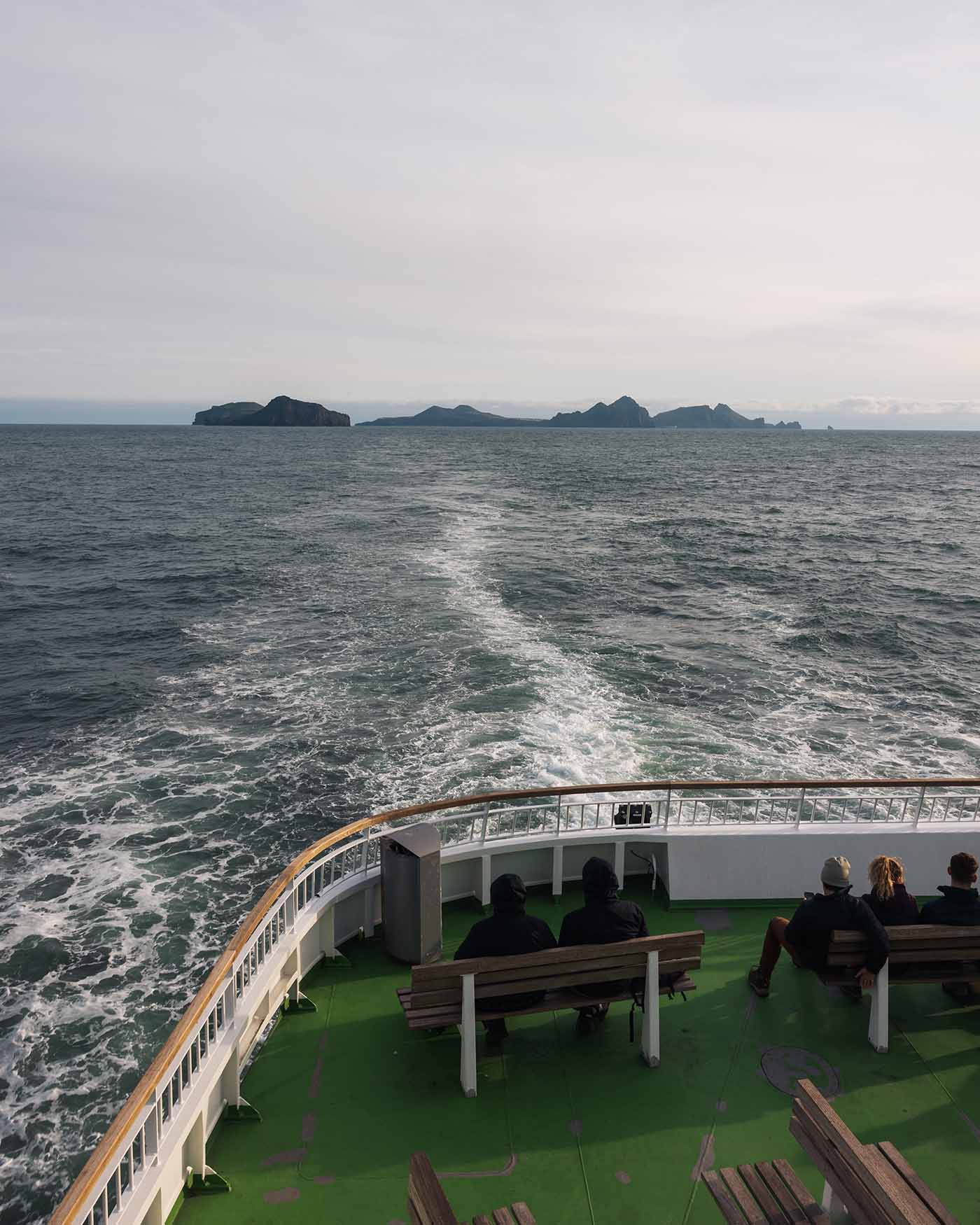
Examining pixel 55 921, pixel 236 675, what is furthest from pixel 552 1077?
pixel 236 675

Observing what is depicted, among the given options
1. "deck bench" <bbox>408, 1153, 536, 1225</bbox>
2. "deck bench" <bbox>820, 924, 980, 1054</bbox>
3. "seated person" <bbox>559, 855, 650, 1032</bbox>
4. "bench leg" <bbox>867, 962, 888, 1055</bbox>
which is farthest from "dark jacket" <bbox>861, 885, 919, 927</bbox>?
"deck bench" <bbox>408, 1153, 536, 1225</bbox>

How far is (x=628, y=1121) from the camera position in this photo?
5.74 m

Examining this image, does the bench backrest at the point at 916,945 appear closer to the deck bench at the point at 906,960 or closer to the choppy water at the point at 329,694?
the deck bench at the point at 906,960

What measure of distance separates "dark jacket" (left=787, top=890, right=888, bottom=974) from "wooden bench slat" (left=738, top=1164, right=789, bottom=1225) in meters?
2.38

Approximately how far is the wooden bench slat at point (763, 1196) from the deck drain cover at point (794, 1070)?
215 cm

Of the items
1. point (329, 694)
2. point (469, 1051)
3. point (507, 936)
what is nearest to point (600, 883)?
point (507, 936)

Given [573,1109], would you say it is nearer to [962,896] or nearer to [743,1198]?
[743,1198]

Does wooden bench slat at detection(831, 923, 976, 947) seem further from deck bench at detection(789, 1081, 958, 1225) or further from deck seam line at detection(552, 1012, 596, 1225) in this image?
deck bench at detection(789, 1081, 958, 1225)

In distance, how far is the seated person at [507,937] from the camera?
5.89 m

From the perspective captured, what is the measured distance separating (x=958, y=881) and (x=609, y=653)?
736 inches

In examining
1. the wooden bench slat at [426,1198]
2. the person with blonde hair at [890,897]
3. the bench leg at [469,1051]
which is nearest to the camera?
the wooden bench slat at [426,1198]

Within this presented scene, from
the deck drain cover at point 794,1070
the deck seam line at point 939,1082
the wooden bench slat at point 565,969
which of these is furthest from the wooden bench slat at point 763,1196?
the deck seam line at point 939,1082

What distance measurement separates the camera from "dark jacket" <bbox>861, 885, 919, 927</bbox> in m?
6.42

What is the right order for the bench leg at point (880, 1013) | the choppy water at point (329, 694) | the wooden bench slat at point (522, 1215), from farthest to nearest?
the choppy water at point (329, 694)
the bench leg at point (880, 1013)
the wooden bench slat at point (522, 1215)
